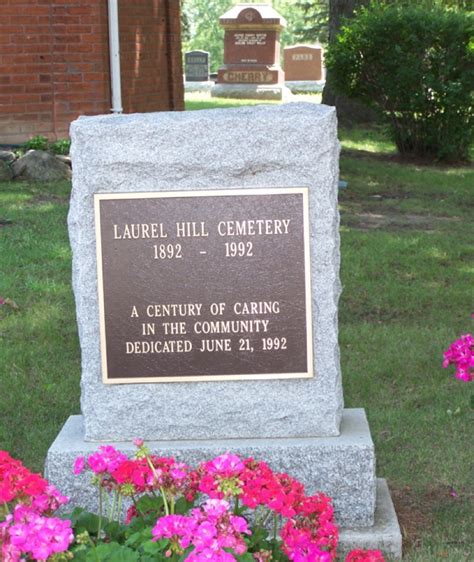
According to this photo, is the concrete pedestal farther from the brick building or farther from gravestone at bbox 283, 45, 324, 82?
gravestone at bbox 283, 45, 324, 82

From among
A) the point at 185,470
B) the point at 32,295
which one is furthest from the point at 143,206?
the point at 32,295

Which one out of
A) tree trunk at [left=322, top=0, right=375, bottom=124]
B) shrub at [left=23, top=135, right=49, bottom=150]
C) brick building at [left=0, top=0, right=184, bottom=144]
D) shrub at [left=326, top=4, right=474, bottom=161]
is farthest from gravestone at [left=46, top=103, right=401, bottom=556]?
tree trunk at [left=322, top=0, right=375, bottom=124]

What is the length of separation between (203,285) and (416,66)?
34.6 ft

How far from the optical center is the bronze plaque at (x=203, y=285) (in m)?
4.09

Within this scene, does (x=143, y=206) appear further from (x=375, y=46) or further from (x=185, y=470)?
(x=375, y=46)

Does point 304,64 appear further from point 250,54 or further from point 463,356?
point 463,356

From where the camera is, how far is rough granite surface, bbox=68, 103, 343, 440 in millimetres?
4023

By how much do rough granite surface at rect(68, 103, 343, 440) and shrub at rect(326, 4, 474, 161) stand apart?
33.6 feet

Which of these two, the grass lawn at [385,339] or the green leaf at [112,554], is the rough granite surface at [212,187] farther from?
the green leaf at [112,554]

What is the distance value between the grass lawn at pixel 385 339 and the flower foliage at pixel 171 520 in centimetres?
96

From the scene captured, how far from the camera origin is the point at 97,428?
13.8 ft

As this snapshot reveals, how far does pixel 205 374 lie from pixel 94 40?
10.0m

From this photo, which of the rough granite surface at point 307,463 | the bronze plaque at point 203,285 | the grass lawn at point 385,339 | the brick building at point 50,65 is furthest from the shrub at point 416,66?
the rough granite surface at point 307,463

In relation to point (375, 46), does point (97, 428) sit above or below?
below
